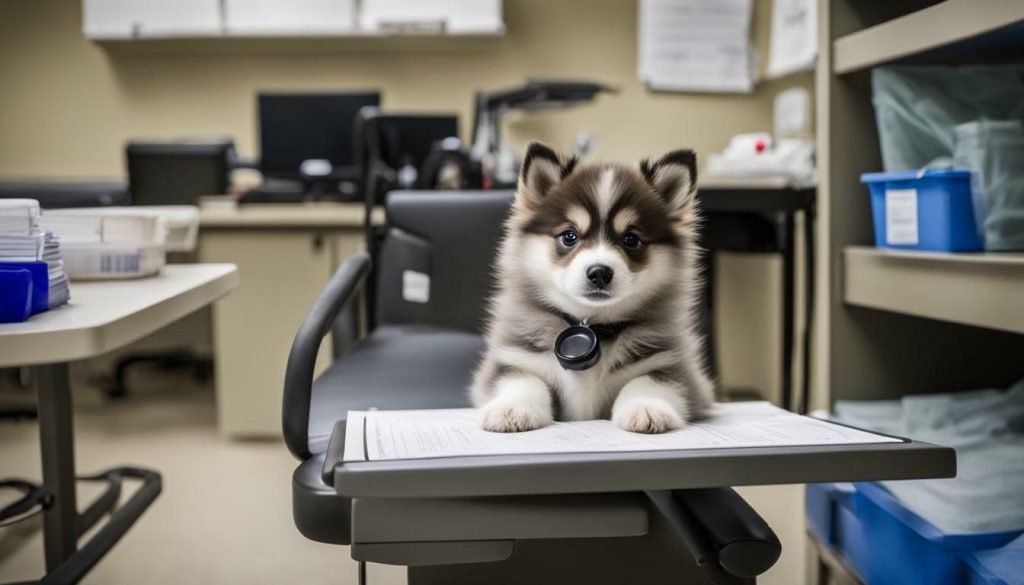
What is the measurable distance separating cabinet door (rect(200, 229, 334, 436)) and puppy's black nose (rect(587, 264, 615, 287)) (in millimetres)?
2163

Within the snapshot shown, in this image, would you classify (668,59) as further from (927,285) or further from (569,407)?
(569,407)

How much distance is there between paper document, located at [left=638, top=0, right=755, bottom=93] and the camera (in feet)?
13.2

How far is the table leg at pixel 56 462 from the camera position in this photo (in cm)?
172

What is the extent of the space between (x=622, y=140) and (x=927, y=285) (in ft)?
9.70

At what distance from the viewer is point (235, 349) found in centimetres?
298

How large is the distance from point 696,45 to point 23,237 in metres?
3.60

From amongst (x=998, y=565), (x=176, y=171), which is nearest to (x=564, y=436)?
(x=998, y=565)

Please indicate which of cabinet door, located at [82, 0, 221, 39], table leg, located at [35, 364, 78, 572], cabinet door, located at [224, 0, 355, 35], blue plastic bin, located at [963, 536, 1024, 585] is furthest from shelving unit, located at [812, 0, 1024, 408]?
cabinet door, located at [82, 0, 221, 39]

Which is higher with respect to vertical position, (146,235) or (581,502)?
(146,235)

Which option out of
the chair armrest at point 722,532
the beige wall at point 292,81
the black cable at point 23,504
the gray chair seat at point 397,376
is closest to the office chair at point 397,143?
the beige wall at point 292,81

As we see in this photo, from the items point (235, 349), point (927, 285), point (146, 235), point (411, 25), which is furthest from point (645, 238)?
point (411, 25)

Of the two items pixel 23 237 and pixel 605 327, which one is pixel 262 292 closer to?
pixel 23 237

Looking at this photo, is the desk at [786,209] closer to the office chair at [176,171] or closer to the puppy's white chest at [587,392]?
the puppy's white chest at [587,392]

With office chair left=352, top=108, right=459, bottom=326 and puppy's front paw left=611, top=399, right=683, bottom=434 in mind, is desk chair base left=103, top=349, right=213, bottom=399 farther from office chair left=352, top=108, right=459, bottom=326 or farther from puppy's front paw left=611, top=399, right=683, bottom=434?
puppy's front paw left=611, top=399, right=683, bottom=434
